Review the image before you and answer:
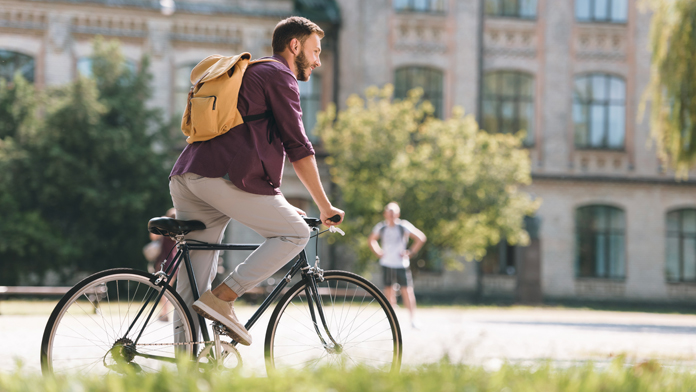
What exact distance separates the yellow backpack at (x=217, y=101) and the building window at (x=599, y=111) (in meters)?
24.5

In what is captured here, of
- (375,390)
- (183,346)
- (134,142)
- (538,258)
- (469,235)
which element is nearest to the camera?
(375,390)

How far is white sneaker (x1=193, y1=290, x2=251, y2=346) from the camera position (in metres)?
3.66

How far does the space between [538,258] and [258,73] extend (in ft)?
73.0

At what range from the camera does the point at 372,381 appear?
8.01 feet

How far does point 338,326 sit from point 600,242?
24.1 metres

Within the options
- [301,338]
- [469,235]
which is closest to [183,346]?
[301,338]

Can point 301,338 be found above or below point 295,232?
below

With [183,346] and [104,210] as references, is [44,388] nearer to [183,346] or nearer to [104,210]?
[183,346]

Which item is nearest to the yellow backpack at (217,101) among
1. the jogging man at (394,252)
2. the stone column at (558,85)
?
the jogging man at (394,252)

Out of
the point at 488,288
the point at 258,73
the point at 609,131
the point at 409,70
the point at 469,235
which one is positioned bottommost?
the point at 488,288

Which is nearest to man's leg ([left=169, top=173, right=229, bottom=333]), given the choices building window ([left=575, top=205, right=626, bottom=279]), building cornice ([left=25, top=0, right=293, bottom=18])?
building cornice ([left=25, top=0, right=293, bottom=18])

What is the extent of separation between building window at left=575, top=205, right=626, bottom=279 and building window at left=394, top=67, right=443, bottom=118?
6.57 metres

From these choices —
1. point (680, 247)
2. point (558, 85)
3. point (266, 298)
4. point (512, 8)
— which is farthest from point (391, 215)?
point (680, 247)

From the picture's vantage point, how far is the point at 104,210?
2106 centimetres
